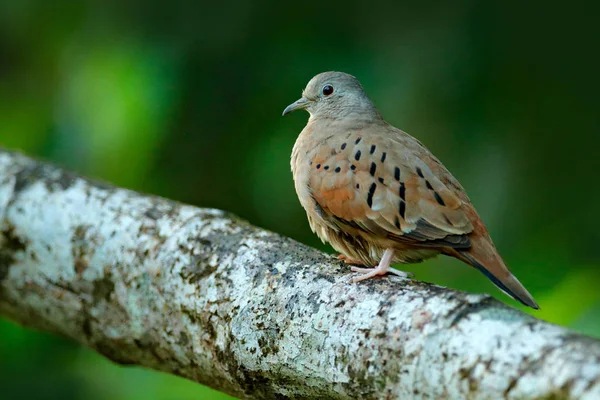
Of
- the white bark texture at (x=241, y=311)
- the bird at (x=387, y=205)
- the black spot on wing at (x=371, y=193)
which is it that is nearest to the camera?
the white bark texture at (x=241, y=311)

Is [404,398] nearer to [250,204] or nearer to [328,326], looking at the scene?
[328,326]

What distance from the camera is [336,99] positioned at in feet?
13.1

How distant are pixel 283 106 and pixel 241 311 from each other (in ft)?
7.85

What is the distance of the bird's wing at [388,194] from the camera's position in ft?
9.52

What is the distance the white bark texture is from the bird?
0.73 ft

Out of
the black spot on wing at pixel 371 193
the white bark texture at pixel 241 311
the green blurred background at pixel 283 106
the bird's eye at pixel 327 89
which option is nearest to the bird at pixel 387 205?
the black spot on wing at pixel 371 193

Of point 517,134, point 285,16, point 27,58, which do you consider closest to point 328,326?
point 517,134

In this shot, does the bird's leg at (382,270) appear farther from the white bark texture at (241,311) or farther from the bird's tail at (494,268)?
the bird's tail at (494,268)

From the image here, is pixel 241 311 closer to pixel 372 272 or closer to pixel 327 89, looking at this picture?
pixel 372 272

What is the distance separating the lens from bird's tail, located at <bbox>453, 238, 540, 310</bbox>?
2717 mm

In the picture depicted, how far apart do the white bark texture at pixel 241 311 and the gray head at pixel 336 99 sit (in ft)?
3.02

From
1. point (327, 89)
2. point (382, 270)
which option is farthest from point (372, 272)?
point (327, 89)

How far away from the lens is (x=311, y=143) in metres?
3.56

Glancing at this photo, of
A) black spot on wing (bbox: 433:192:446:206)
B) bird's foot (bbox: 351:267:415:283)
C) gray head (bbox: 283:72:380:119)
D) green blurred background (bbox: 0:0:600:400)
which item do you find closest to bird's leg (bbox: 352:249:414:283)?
bird's foot (bbox: 351:267:415:283)
